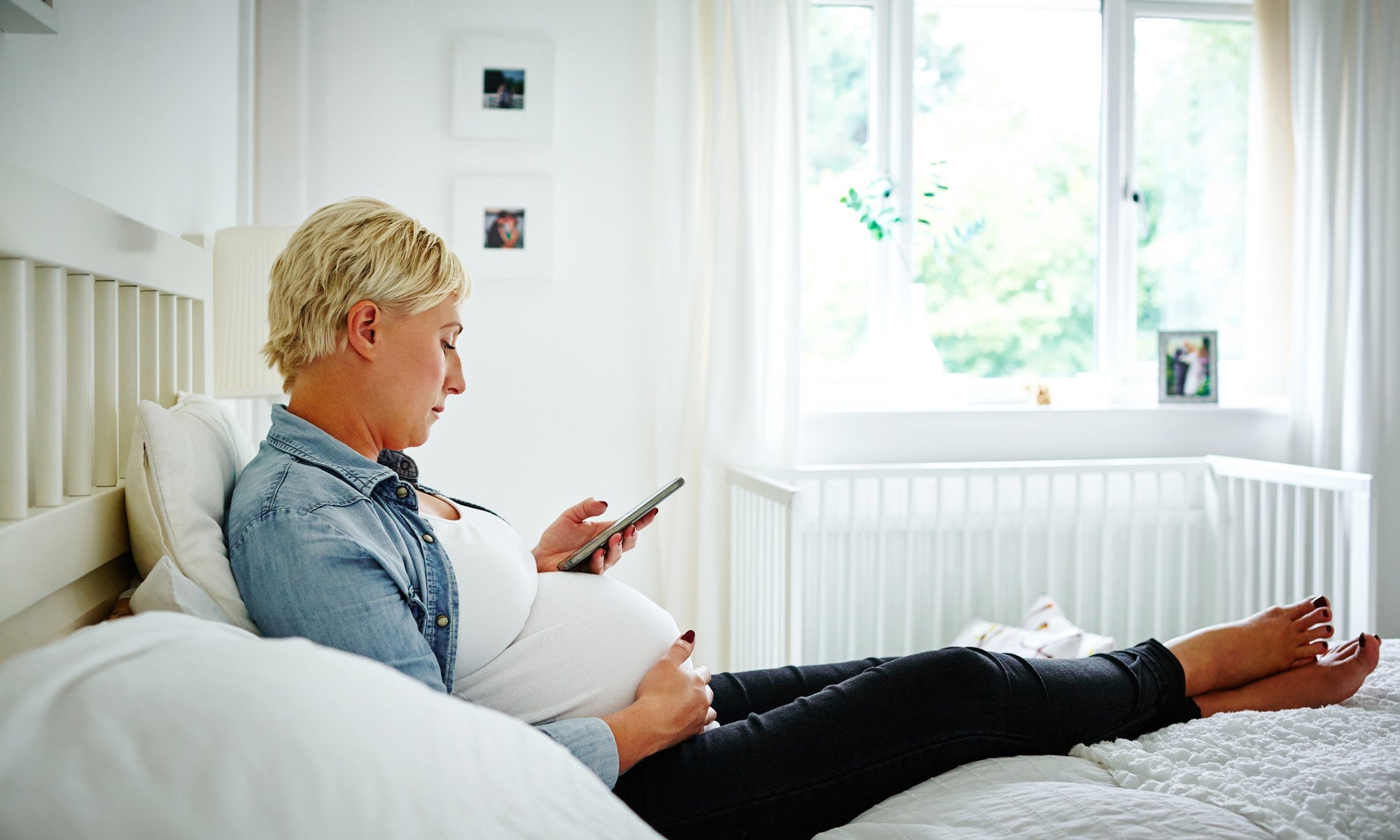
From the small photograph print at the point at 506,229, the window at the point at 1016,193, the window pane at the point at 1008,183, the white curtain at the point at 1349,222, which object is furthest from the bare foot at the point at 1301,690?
the small photograph print at the point at 506,229

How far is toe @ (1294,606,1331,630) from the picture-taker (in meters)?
1.28

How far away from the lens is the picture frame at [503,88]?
2312 mm

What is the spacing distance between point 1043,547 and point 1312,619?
1.22 m

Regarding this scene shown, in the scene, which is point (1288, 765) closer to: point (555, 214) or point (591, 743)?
point (591, 743)

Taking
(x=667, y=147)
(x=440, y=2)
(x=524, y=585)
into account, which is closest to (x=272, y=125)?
(x=440, y=2)

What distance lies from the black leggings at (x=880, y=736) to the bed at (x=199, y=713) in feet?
0.12

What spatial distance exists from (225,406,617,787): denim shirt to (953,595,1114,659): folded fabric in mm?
1294

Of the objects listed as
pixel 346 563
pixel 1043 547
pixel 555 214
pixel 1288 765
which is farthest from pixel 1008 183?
pixel 346 563

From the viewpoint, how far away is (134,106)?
1281mm

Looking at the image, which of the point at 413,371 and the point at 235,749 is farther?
the point at 413,371

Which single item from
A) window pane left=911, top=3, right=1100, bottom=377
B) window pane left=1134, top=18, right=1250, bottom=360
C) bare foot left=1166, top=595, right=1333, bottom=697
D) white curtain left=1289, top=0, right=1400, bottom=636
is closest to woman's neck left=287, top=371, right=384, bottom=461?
bare foot left=1166, top=595, right=1333, bottom=697

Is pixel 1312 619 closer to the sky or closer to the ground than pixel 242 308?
closer to the ground

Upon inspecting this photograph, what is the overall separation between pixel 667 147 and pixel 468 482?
39.2 inches

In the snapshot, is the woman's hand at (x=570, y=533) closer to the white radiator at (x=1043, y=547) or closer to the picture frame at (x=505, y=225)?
the white radiator at (x=1043, y=547)
